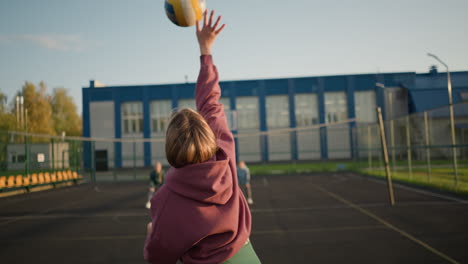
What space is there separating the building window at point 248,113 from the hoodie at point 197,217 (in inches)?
1415

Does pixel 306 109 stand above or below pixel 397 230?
above

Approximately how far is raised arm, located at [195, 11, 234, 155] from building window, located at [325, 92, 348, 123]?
36.6 meters

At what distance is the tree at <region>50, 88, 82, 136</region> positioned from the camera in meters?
53.7

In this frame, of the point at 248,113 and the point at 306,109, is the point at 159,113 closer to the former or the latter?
the point at 248,113

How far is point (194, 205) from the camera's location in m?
1.31

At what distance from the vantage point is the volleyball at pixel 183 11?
377 centimetres

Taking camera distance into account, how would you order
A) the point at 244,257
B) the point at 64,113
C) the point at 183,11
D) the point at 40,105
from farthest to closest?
the point at 64,113
the point at 40,105
the point at 183,11
the point at 244,257

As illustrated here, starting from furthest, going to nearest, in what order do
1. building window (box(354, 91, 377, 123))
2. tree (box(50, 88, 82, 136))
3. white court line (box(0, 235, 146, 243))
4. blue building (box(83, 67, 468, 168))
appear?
tree (box(50, 88, 82, 136)) < building window (box(354, 91, 377, 123)) < blue building (box(83, 67, 468, 168)) < white court line (box(0, 235, 146, 243))

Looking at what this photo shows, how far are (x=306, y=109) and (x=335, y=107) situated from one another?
3085 millimetres

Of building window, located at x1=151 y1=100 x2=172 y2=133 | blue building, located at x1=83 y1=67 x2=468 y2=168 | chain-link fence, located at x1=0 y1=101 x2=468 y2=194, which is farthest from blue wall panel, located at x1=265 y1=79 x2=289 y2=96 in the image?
building window, located at x1=151 y1=100 x2=172 y2=133

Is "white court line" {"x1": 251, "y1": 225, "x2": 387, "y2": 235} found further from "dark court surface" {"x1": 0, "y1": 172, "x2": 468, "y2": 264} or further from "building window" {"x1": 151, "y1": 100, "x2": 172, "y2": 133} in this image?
"building window" {"x1": 151, "y1": 100, "x2": 172, "y2": 133}

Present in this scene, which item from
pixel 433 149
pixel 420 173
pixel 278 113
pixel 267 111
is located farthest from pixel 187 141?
pixel 278 113

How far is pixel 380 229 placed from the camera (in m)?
6.92

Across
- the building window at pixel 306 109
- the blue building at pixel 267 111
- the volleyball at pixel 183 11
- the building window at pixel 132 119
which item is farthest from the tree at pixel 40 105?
the volleyball at pixel 183 11
